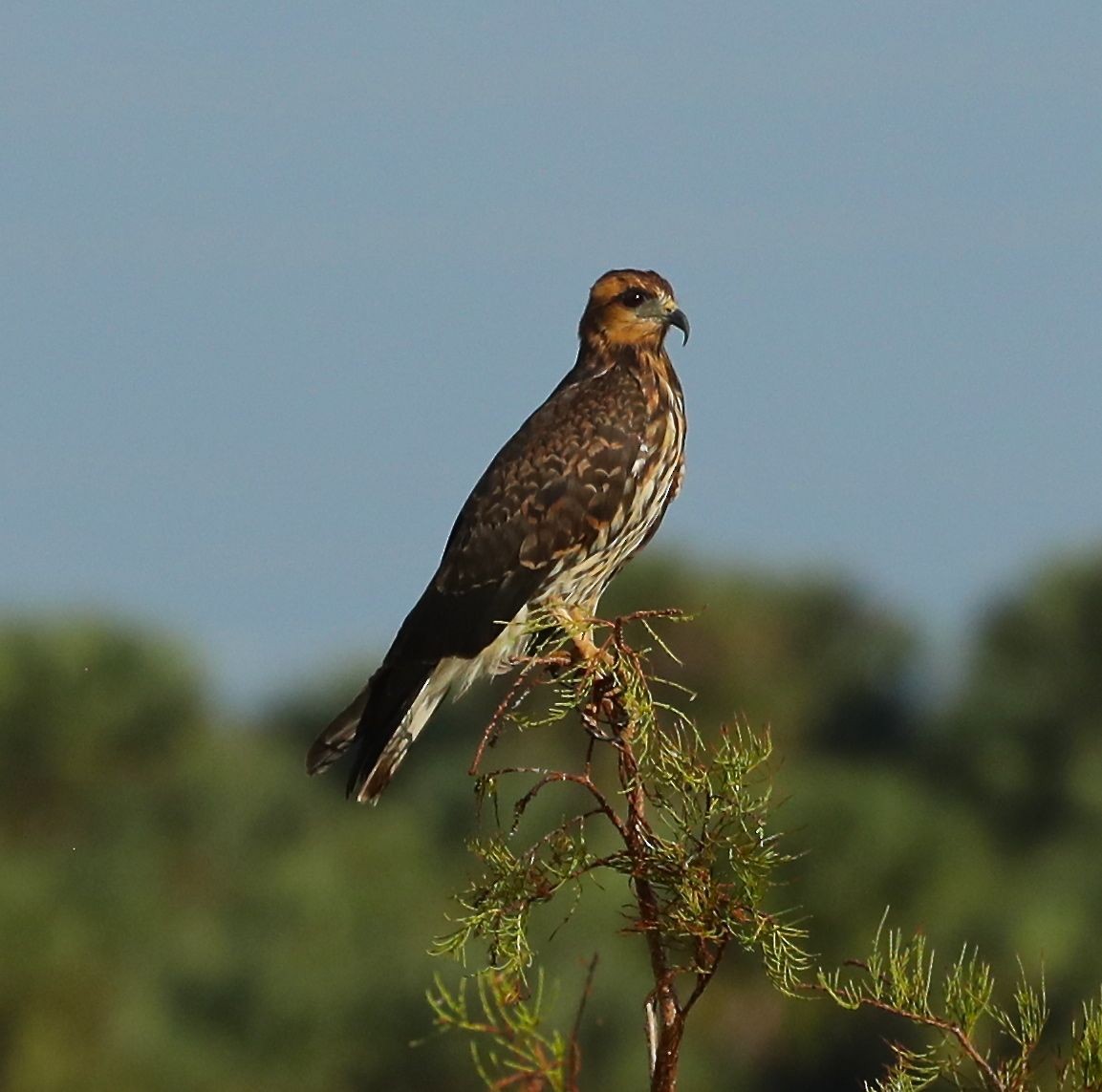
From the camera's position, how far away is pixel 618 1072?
38531mm

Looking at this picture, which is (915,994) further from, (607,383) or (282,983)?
(282,983)

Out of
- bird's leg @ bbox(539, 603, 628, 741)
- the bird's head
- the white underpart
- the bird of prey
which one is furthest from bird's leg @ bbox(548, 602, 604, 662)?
the bird's head

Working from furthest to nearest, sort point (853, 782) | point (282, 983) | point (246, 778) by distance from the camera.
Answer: point (246, 778)
point (853, 782)
point (282, 983)

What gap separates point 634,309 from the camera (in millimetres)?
10422

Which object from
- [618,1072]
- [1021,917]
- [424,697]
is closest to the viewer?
[424,697]

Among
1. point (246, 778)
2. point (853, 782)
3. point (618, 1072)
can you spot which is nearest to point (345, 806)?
point (246, 778)

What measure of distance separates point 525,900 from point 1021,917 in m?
50.4

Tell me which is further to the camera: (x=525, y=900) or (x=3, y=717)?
(x=3, y=717)

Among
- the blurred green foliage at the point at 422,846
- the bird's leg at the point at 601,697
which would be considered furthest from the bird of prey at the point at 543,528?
the blurred green foliage at the point at 422,846

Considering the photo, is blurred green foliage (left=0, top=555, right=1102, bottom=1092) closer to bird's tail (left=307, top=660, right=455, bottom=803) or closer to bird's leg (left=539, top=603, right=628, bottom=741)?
bird's tail (left=307, top=660, right=455, bottom=803)

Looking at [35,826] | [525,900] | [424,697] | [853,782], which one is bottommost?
[35,826]

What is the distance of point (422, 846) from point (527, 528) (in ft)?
178

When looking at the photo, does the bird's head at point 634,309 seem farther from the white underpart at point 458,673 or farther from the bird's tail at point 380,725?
the bird's tail at point 380,725

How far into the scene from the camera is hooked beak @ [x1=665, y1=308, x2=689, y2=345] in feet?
33.7
